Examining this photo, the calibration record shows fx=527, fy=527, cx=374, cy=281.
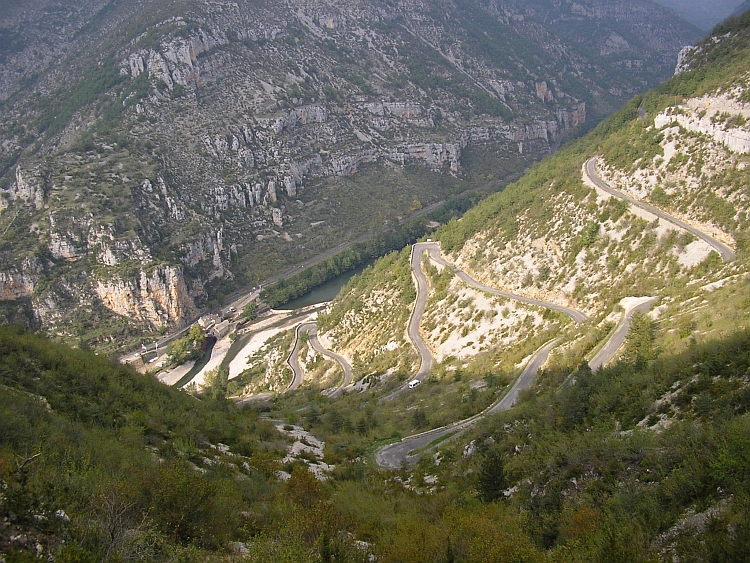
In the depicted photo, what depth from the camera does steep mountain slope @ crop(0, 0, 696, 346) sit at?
84125 millimetres

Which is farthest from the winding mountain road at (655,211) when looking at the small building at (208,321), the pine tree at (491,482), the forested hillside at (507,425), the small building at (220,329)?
the small building at (208,321)

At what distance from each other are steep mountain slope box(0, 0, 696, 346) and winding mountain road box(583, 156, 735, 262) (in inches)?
2488

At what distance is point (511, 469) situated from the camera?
53.9 feet

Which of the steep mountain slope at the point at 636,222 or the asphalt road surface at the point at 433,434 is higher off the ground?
the steep mountain slope at the point at 636,222

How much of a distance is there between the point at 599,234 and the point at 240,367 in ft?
156

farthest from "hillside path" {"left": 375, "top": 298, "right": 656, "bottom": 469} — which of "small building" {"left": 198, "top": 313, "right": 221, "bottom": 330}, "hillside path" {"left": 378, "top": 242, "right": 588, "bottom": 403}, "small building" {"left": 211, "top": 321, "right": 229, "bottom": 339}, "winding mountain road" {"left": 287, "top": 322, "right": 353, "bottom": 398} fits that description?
"small building" {"left": 198, "top": 313, "right": 221, "bottom": 330}

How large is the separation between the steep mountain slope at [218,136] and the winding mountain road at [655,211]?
63.2 m

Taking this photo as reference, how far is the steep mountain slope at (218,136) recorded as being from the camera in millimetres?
84125

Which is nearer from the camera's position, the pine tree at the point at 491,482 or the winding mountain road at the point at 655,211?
the pine tree at the point at 491,482

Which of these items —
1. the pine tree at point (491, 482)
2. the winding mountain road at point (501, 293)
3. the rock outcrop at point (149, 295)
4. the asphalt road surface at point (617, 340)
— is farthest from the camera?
the rock outcrop at point (149, 295)

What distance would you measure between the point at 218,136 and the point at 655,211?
94.8 meters

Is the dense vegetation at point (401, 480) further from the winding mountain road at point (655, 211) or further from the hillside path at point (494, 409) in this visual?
the winding mountain road at point (655, 211)

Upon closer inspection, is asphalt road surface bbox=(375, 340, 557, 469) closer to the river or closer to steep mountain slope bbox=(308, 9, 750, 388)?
steep mountain slope bbox=(308, 9, 750, 388)

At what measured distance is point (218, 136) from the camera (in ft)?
365
